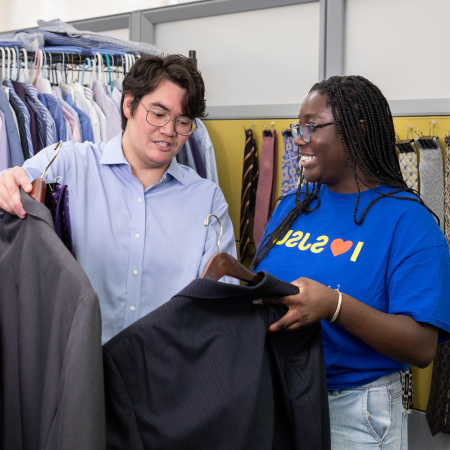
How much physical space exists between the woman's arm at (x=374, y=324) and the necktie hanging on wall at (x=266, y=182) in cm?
147

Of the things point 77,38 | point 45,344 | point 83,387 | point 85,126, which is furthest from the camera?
point 77,38

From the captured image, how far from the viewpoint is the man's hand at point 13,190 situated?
36.3 inches

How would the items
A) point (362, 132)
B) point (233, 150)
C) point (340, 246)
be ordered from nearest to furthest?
1. point (340, 246)
2. point (362, 132)
3. point (233, 150)

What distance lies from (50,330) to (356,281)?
674 mm

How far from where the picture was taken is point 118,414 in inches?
29.3

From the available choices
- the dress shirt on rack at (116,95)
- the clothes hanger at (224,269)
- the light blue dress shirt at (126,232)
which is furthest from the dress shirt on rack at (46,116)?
the clothes hanger at (224,269)

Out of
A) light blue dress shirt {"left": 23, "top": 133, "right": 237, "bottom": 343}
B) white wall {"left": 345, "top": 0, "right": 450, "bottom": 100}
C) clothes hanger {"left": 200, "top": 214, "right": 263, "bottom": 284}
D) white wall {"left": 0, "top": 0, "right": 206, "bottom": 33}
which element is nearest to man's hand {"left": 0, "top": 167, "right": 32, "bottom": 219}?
light blue dress shirt {"left": 23, "top": 133, "right": 237, "bottom": 343}

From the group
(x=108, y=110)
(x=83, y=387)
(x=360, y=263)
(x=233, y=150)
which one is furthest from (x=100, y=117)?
(x=83, y=387)

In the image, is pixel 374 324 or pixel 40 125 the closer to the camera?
pixel 374 324

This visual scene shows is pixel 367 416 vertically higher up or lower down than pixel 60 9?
lower down

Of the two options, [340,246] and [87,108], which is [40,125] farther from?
[340,246]

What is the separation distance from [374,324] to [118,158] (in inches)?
33.8

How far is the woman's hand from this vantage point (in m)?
0.94

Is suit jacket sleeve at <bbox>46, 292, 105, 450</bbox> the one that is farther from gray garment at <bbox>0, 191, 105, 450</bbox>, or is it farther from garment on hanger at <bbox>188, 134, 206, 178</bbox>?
garment on hanger at <bbox>188, 134, 206, 178</bbox>
